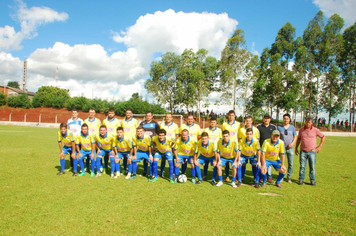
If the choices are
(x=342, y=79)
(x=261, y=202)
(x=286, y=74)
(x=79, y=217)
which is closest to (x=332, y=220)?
(x=261, y=202)

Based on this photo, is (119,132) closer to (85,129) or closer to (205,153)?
Result: (85,129)

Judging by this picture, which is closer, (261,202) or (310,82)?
(261,202)

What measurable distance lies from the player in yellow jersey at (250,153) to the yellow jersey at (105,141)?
3770 mm

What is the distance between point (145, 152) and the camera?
21.0ft

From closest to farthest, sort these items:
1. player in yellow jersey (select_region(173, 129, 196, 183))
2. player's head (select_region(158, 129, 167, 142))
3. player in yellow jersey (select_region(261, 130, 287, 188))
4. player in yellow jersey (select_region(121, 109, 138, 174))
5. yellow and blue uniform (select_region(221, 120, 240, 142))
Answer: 1. player in yellow jersey (select_region(261, 130, 287, 188))
2. player's head (select_region(158, 129, 167, 142))
3. player in yellow jersey (select_region(173, 129, 196, 183))
4. yellow and blue uniform (select_region(221, 120, 240, 142))
5. player in yellow jersey (select_region(121, 109, 138, 174))

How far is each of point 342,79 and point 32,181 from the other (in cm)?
3636

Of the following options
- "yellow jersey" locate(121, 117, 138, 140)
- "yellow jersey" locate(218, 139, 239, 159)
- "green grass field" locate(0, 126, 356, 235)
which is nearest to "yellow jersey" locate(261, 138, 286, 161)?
"yellow jersey" locate(218, 139, 239, 159)

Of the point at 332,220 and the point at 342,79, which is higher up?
the point at 342,79

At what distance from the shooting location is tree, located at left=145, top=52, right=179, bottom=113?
33.3 metres

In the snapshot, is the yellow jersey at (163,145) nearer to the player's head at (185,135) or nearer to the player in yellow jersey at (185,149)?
the player in yellow jersey at (185,149)

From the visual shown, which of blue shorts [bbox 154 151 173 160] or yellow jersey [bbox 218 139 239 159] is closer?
yellow jersey [bbox 218 139 239 159]

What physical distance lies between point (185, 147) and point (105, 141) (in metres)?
2.48

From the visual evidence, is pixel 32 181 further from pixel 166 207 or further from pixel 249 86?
pixel 249 86

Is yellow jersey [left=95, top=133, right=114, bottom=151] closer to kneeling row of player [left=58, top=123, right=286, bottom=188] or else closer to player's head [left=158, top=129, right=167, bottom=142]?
kneeling row of player [left=58, top=123, right=286, bottom=188]
